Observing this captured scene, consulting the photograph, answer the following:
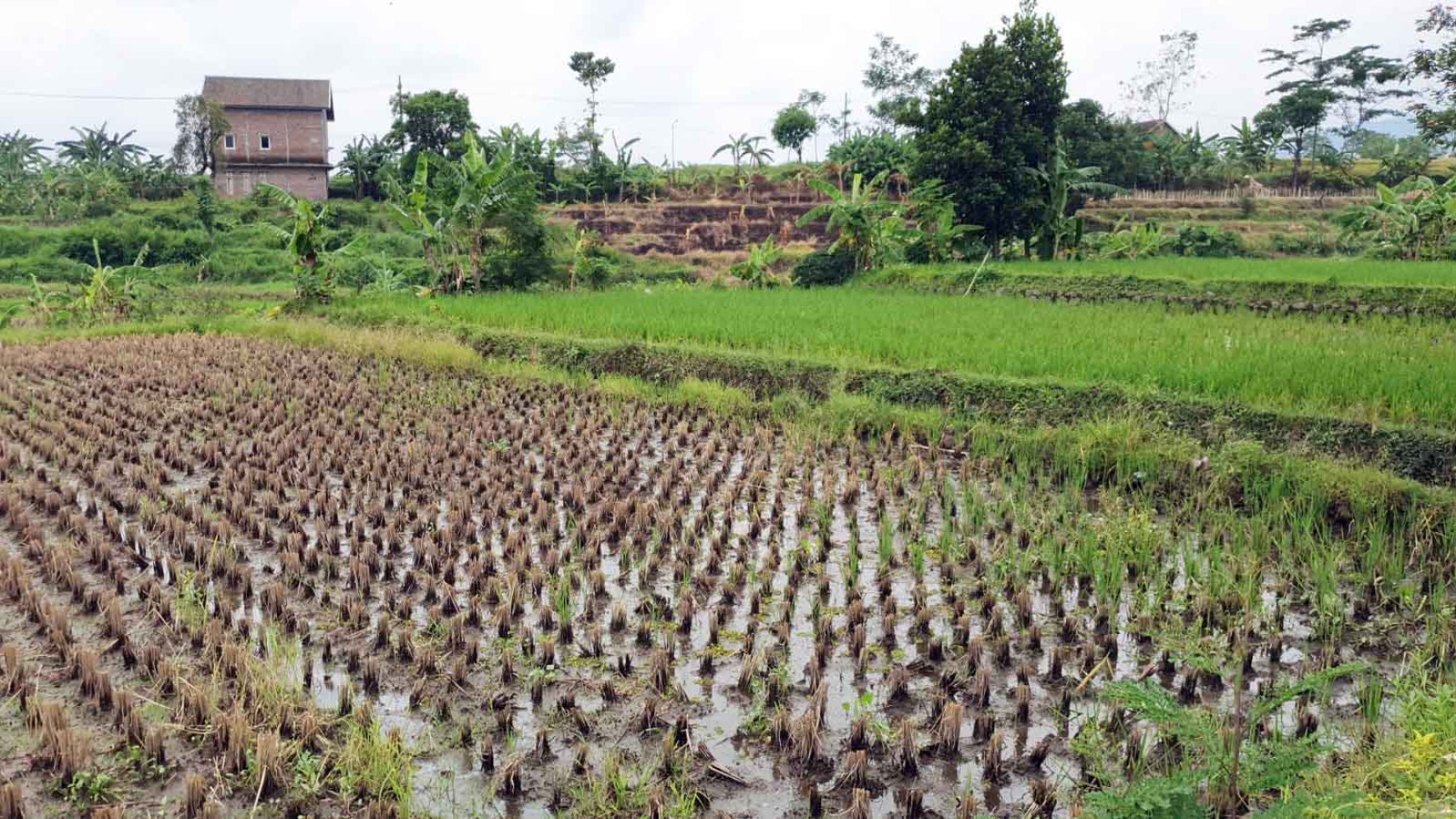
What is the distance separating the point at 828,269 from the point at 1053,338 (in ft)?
32.7

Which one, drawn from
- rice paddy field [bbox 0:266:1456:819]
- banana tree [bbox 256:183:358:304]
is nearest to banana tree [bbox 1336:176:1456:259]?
rice paddy field [bbox 0:266:1456:819]

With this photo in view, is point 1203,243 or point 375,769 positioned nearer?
point 375,769

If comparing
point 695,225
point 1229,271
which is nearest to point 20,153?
point 695,225

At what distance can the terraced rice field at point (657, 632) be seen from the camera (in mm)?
2793

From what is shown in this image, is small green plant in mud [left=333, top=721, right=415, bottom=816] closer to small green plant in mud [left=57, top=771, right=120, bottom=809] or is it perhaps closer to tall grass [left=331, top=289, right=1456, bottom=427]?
small green plant in mud [left=57, top=771, right=120, bottom=809]

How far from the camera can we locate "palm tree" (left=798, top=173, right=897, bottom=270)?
17594 millimetres

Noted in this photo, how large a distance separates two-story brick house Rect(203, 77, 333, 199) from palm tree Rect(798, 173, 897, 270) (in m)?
25.3

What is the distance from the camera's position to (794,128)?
136 feet

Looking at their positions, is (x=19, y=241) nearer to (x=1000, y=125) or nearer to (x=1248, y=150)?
(x=1000, y=125)

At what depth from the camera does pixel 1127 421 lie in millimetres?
6297

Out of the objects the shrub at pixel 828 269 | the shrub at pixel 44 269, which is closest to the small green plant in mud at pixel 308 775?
the shrub at pixel 828 269

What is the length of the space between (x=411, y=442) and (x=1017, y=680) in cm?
466

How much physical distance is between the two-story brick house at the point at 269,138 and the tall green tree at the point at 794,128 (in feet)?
57.6

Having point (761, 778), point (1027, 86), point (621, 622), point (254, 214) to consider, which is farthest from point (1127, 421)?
point (254, 214)
